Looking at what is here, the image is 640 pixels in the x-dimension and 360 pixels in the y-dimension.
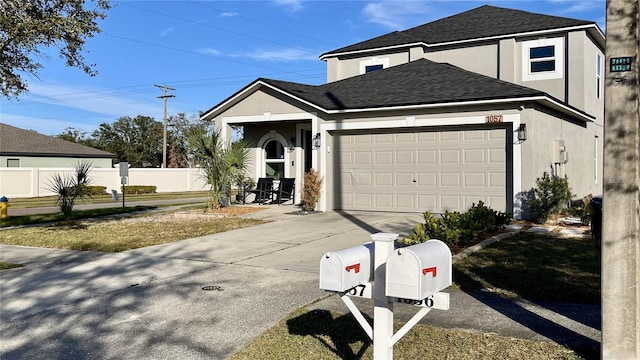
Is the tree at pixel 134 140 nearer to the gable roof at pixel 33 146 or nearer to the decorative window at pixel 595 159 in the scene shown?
the gable roof at pixel 33 146

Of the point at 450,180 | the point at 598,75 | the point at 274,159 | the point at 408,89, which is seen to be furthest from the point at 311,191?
the point at 598,75

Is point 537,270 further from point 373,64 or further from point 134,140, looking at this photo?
point 134,140

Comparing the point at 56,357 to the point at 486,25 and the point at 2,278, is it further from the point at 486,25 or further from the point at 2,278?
the point at 486,25

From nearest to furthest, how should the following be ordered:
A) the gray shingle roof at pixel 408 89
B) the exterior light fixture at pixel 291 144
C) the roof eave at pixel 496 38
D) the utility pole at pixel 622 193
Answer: the utility pole at pixel 622 193 → the gray shingle roof at pixel 408 89 → the roof eave at pixel 496 38 → the exterior light fixture at pixel 291 144

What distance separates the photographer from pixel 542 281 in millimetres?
6906

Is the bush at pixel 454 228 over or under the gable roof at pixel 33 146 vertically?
under

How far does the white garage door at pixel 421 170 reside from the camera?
14023 mm

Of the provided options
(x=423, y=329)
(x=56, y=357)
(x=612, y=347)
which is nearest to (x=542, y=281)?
(x=423, y=329)

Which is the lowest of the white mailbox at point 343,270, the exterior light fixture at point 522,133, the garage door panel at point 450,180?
the white mailbox at point 343,270

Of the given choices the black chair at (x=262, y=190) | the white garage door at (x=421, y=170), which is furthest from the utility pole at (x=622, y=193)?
the black chair at (x=262, y=190)

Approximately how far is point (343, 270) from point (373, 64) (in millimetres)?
18699

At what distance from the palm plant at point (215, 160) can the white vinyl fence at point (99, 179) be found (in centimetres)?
998

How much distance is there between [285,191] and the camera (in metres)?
18.2

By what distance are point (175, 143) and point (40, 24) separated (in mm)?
54414
